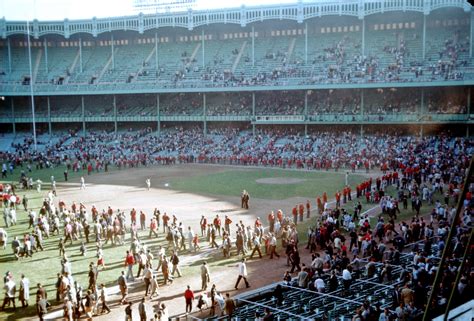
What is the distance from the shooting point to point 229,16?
62.8m

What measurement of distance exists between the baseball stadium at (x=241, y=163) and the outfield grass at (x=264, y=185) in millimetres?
348

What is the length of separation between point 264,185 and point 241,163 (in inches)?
519

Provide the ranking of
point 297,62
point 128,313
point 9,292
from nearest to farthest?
point 128,313 → point 9,292 → point 297,62

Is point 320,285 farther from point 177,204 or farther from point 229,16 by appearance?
point 229,16

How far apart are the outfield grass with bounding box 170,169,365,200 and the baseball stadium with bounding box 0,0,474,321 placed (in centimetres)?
35

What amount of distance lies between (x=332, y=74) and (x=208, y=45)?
21.1 m

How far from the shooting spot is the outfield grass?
33594 millimetres

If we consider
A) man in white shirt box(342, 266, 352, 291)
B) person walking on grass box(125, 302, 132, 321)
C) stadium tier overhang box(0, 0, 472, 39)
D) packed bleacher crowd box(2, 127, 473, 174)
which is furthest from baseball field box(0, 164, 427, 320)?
stadium tier overhang box(0, 0, 472, 39)

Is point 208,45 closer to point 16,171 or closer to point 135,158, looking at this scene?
point 135,158

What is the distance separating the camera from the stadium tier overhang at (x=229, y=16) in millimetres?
54000

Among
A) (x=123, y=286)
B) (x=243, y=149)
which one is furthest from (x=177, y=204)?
(x=243, y=149)

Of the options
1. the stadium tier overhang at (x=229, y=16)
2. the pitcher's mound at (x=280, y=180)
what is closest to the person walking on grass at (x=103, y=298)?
the pitcher's mound at (x=280, y=180)

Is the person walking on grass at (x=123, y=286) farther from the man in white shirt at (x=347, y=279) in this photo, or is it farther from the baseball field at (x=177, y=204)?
the man in white shirt at (x=347, y=279)

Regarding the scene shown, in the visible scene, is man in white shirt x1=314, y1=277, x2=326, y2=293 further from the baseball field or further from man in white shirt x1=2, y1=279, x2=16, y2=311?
man in white shirt x1=2, y1=279, x2=16, y2=311
